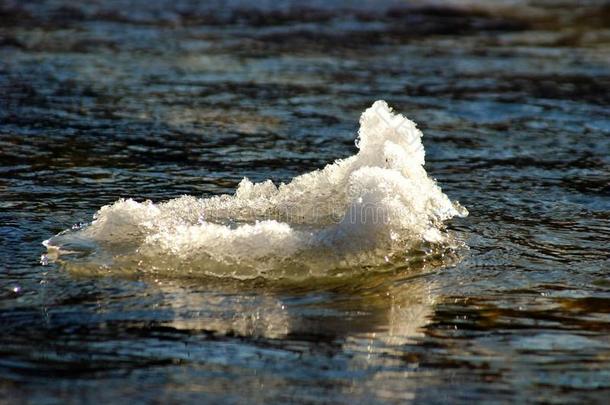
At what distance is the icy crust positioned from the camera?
4.35m

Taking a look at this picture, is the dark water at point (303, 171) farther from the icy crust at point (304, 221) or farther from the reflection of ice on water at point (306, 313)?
the icy crust at point (304, 221)

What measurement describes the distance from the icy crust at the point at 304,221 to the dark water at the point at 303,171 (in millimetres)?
125

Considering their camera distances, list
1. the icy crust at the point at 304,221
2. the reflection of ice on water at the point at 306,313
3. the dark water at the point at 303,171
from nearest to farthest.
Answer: the dark water at the point at 303,171 → the reflection of ice on water at the point at 306,313 → the icy crust at the point at 304,221

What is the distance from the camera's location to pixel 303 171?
618 centimetres

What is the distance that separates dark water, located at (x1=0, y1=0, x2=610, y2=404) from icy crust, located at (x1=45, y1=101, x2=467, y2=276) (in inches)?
4.9

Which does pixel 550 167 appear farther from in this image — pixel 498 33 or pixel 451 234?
pixel 498 33

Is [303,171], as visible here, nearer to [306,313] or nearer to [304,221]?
[304,221]

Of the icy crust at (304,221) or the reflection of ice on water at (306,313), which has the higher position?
the icy crust at (304,221)

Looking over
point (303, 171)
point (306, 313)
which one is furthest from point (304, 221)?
point (303, 171)

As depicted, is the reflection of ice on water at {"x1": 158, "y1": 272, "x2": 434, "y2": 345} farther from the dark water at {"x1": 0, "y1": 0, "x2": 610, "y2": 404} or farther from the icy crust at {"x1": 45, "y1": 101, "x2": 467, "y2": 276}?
the icy crust at {"x1": 45, "y1": 101, "x2": 467, "y2": 276}

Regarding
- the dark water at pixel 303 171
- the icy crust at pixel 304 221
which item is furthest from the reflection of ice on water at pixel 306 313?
the icy crust at pixel 304 221

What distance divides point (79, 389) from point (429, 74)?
6109 mm

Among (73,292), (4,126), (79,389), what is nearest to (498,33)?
(4,126)

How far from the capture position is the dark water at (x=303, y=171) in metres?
3.49
